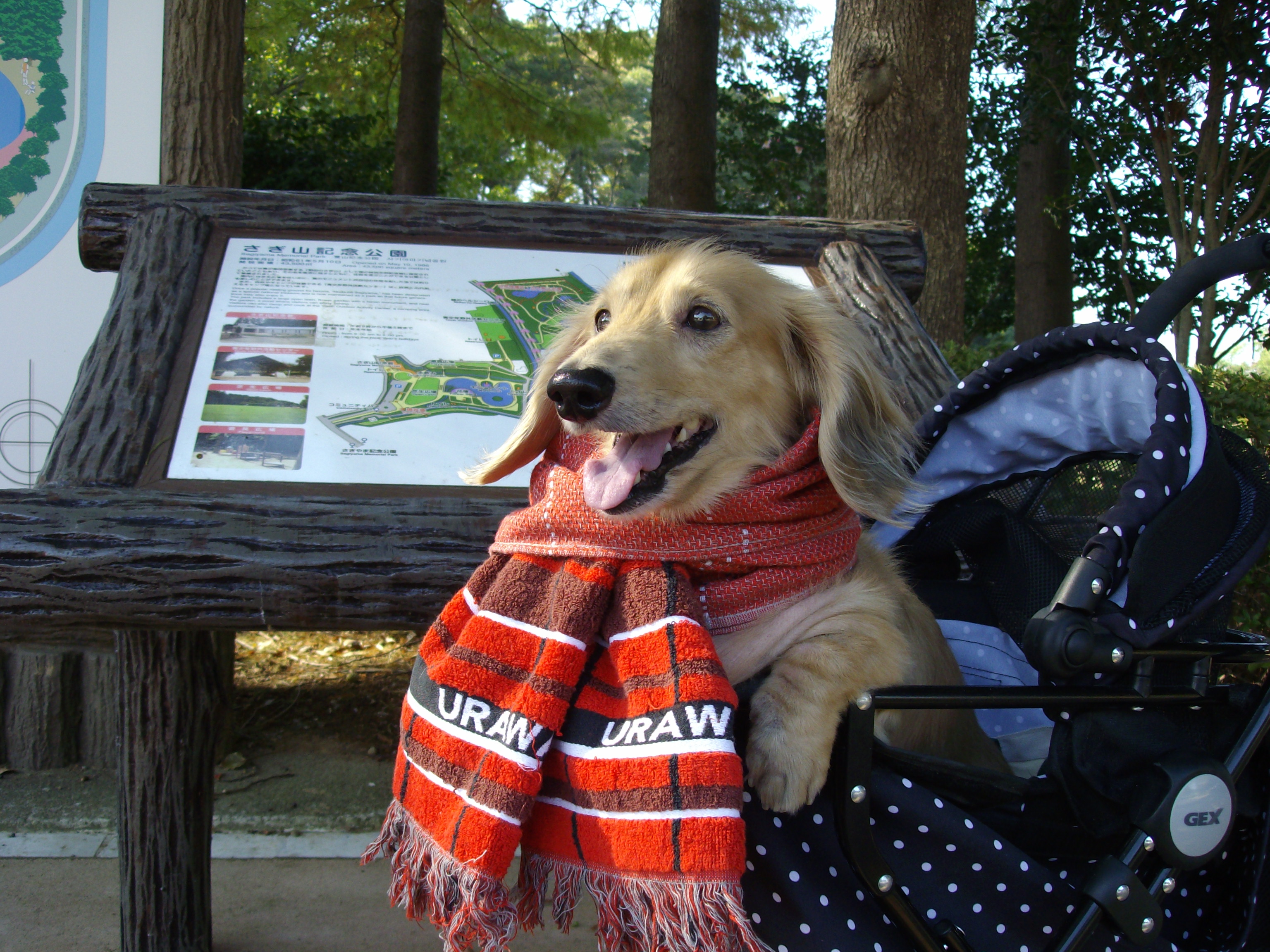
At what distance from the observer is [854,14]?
4496 mm

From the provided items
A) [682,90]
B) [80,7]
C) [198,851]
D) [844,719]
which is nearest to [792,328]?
[844,719]

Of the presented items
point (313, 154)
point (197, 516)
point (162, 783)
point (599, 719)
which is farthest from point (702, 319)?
point (313, 154)

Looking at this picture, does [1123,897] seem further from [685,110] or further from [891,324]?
[685,110]

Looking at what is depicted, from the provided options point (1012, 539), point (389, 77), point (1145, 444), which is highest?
point (389, 77)

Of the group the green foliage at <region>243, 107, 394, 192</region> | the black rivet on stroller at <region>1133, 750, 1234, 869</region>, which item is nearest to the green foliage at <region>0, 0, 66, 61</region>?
the green foliage at <region>243, 107, 394, 192</region>

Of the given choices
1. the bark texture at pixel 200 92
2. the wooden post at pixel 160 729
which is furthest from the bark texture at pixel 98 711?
the bark texture at pixel 200 92

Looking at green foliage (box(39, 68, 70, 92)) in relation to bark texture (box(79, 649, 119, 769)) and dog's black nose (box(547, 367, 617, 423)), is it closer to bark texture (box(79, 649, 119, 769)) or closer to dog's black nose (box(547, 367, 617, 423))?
bark texture (box(79, 649, 119, 769))

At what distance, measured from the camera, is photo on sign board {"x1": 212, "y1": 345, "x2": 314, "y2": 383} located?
2.57 metres

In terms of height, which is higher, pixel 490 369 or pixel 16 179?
pixel 16 179

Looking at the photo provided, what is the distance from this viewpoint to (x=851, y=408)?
67.5 inches

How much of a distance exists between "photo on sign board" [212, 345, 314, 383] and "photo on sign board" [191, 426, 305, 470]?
189mm

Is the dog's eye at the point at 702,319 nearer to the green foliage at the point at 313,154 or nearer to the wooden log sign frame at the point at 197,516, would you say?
the wooden log sign frame at the point at 197,516

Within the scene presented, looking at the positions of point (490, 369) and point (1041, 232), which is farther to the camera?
point (1041, 232)

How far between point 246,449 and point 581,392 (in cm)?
129
